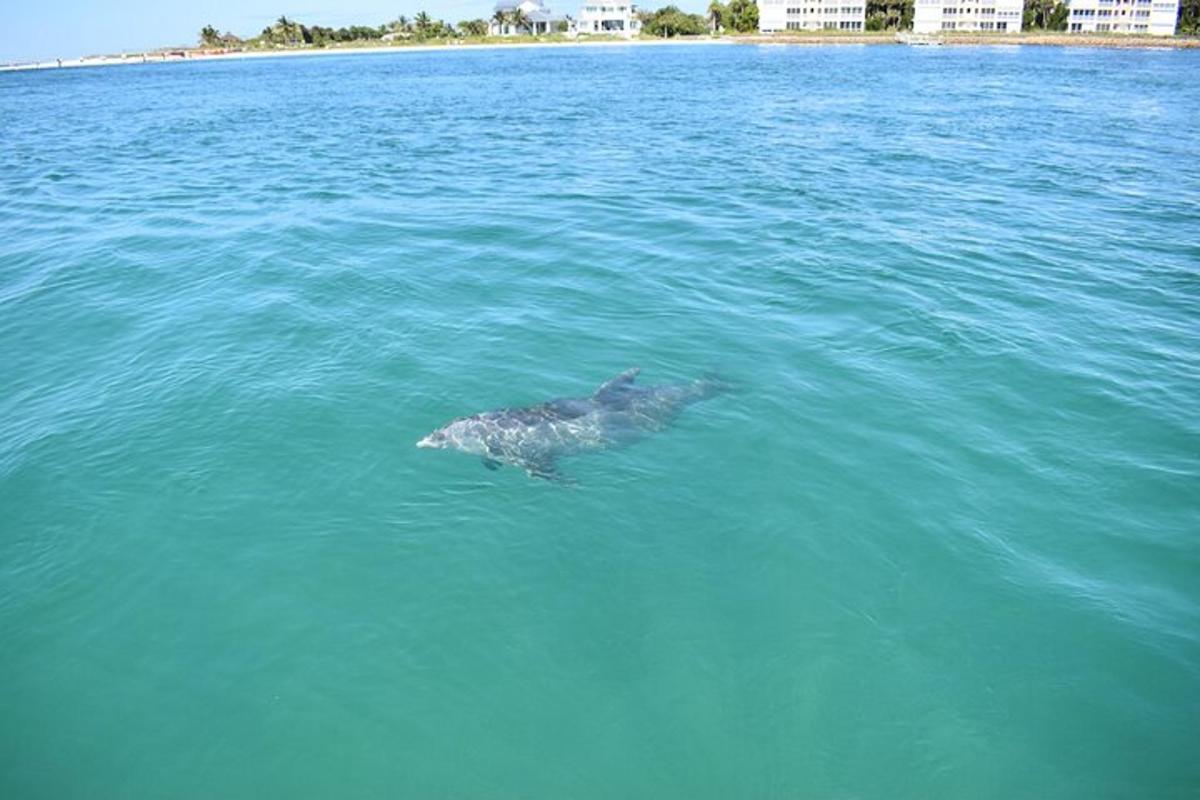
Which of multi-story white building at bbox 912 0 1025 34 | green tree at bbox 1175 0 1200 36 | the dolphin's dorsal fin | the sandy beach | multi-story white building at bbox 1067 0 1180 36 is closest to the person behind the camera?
the dolphin's dorsal fin

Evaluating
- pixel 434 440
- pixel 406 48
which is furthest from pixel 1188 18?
pixel 434 440

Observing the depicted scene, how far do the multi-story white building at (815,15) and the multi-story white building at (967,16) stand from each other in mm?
15910

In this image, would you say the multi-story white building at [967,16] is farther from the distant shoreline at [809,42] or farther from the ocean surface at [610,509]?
the ocean surface at [610,509]

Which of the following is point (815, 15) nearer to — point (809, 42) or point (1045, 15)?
point (809, 42)

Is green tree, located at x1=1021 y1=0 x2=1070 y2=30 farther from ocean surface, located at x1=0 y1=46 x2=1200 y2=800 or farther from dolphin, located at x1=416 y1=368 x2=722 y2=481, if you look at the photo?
dolphin, located at x1=416 y1=368 x2=722 y2=481

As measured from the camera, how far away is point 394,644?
9219 millimetres

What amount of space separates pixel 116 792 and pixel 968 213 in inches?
1074

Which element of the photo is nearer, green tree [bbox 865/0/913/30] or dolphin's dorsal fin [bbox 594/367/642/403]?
dolphin's dorsal fin [bbox 594/367/642/403]

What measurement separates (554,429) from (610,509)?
2.03 meters

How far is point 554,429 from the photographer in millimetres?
12797

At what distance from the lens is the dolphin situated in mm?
12477

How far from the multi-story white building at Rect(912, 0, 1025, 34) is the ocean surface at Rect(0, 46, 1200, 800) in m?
186

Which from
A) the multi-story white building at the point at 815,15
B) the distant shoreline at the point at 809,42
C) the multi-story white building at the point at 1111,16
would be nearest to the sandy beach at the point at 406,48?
the distant shoreline at the point at 809,42

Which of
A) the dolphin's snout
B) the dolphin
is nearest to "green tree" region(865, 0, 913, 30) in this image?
the dolphin
